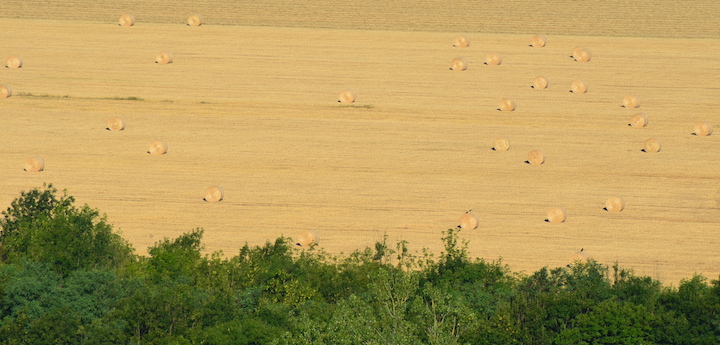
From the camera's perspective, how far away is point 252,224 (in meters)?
64.0

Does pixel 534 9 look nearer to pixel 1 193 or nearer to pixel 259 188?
pixel 259 188

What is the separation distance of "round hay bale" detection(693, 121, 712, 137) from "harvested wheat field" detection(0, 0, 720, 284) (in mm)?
635

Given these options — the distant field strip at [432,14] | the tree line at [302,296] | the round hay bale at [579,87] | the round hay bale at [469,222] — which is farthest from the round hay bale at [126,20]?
the round hay bale at [469,222]

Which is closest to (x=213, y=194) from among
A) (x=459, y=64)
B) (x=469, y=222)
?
(x=469, y=222)

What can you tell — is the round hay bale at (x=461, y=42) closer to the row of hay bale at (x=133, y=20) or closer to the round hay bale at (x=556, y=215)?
the row of hay bale at (x=133, y=20)

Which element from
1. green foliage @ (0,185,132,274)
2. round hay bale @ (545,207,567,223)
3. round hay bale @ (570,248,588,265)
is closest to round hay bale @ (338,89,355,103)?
round hay bale @ (545,207,567,223)

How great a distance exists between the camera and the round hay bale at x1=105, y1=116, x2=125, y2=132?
74812 millimetres

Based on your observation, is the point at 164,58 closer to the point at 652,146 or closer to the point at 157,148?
the point at 157,148

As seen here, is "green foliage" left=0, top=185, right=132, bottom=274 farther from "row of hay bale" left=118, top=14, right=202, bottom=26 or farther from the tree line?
"row of hay bale" left=118, top=14, right=202, bottom=26

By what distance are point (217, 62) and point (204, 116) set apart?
8.74 meters

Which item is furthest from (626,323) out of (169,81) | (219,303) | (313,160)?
(169,81)

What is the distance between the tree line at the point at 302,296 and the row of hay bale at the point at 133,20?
109ft

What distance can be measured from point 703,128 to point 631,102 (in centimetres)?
523

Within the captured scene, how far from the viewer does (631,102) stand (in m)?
79.2
